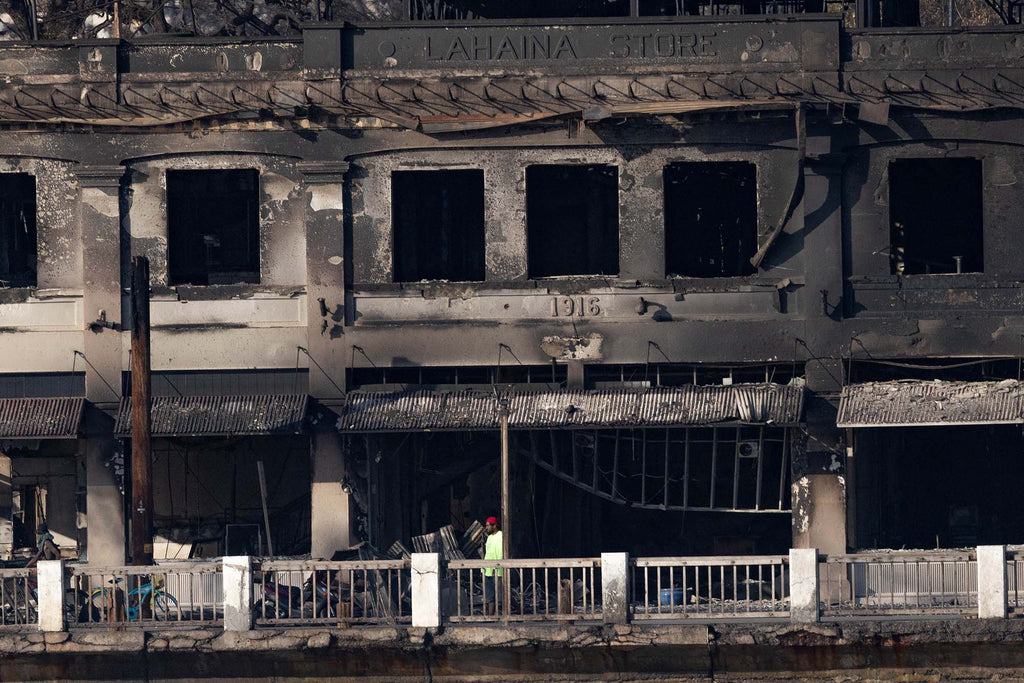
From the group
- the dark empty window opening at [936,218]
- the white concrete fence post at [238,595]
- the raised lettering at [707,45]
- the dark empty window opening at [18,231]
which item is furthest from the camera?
the dark empty window opening at [18,231]

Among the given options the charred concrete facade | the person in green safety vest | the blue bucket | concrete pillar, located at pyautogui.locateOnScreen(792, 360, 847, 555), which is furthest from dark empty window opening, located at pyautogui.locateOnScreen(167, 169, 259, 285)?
the blue bucket

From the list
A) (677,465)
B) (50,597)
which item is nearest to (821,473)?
(677,465)

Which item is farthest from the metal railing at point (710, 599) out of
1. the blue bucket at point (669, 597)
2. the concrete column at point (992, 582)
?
the concrete column at point (992, 582)

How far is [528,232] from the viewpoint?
79.1ft

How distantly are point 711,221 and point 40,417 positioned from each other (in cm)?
969

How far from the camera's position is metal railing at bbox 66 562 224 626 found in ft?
61.5

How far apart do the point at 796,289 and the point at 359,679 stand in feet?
28.5

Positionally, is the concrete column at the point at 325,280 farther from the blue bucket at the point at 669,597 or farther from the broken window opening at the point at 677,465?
the blue bucket at the point at 669,597

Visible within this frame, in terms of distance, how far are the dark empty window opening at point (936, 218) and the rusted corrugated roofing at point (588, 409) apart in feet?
9.85

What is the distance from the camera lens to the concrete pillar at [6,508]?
26359mm

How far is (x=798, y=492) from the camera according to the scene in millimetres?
23734

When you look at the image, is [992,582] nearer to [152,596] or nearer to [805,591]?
[805,591]

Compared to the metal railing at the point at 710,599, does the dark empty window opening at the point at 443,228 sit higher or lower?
higher

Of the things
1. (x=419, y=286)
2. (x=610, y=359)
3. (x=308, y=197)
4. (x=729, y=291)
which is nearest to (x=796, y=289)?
(x=729, y=291)
